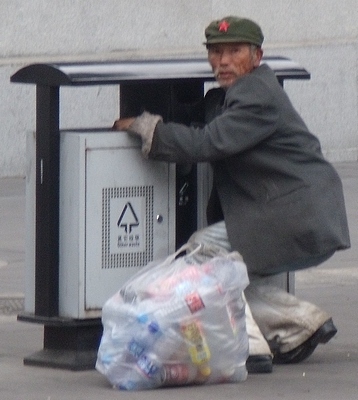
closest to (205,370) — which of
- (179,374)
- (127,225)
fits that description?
(179,374)

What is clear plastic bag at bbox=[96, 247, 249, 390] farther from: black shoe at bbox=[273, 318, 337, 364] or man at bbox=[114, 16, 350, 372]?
black shoe at bbox=[273, 318, 337, 364]

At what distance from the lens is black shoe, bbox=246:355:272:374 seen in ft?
18.0

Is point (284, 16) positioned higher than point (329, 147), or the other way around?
point (284, 16)

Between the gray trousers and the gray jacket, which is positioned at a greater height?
the gray jacket

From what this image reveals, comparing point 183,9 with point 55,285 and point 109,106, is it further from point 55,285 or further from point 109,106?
point 55,285

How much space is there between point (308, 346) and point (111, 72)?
1.44 m

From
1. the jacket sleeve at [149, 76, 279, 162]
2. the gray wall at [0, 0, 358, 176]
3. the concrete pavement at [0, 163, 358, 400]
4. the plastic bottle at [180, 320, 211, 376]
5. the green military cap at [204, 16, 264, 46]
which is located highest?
the gray wall at [0, 0, 358, 176]

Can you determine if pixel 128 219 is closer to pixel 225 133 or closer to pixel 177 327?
pixel 225 133

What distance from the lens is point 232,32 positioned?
5473 mm

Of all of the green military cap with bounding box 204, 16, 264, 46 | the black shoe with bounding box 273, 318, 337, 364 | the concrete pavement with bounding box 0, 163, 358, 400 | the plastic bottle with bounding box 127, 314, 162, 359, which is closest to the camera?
the plastic bottle with bounding box 127, 314, 162, 359

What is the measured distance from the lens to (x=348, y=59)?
45.7ft

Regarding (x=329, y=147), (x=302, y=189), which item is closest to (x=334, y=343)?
(x=302, y=189)

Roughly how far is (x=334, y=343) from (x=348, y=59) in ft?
26.3

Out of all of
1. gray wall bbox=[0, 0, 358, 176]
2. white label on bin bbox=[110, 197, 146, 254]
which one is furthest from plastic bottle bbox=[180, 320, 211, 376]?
gray wall bbox=[0, 0, 358, 176]
